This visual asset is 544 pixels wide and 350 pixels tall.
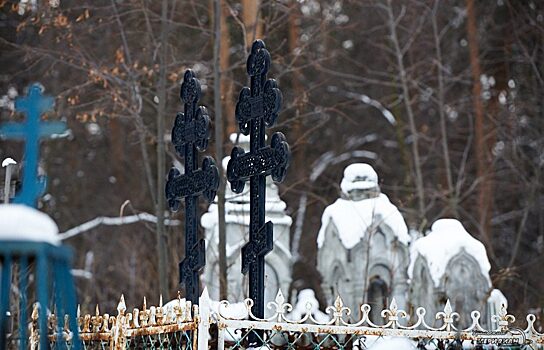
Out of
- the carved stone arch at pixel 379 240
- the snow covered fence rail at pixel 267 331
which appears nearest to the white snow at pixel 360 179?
the carved stone arch at pixel 379 240

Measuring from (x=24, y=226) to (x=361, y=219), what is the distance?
734cm

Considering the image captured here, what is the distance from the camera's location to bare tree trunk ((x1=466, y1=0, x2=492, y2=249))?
→ 18.1 meters

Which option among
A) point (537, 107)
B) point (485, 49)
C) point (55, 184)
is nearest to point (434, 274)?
point (537, 107)

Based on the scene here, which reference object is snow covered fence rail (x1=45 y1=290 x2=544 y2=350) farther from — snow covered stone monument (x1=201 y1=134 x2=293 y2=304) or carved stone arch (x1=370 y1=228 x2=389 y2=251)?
carved stone arch (x1=370 y1=228 x2=389 y2=251)

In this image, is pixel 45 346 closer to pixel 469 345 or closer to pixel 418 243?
pixel 469 345

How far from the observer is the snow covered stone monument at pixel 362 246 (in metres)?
10.6

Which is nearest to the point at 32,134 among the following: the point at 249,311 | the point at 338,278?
the point at 249,311

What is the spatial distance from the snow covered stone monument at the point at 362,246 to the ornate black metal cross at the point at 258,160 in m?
3.18

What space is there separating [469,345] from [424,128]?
39.6ft

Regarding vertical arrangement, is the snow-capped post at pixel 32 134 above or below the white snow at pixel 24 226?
above

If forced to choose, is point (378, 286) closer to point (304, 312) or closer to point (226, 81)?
point (304, 312)

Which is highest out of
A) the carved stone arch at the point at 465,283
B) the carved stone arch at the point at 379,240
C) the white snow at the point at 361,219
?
the white snow at the point at 361,219

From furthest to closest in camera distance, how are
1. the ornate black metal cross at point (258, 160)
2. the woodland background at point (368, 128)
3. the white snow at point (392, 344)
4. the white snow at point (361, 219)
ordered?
the woodland background at point (368, 128) < the white snow at point (361, 219) < the ornate black metal cross at point (258, 160) < the white snow at point (392, 344)

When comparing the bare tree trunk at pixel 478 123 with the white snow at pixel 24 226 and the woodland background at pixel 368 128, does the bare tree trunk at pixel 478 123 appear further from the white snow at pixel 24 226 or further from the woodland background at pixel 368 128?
the white snow at pixel 24 226
